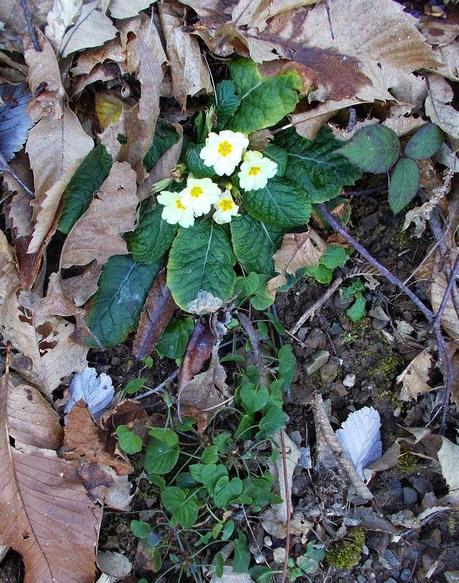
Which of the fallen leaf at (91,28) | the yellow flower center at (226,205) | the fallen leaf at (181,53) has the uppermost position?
the fallen leaf at (91,28)

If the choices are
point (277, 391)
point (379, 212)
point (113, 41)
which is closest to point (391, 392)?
point (277, 391)

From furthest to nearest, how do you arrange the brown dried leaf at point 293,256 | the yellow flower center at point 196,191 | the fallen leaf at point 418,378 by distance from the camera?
the fallen leaf at point 418,378 → the brown dried leaf at point 293,256 → the yellow flower center at point 196,191

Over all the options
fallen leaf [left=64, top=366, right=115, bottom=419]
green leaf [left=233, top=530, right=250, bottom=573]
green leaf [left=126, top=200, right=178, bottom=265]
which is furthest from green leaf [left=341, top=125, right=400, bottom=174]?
green leaf [left=233, top=530, right=250, bottom=573]

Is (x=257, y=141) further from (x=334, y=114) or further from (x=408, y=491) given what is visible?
(x=408, y=491)

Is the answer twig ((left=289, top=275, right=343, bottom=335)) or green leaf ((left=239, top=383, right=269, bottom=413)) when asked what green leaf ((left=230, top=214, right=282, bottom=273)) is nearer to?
twig ((left=289, top=275, right=343, bottom=335))

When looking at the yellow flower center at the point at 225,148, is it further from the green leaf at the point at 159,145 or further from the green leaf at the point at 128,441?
the green leaf at the point at 128,441

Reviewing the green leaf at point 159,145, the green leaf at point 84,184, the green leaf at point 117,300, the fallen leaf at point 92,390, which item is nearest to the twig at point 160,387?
the fallen leaf at point 92,390

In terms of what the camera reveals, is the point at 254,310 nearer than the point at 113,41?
No
